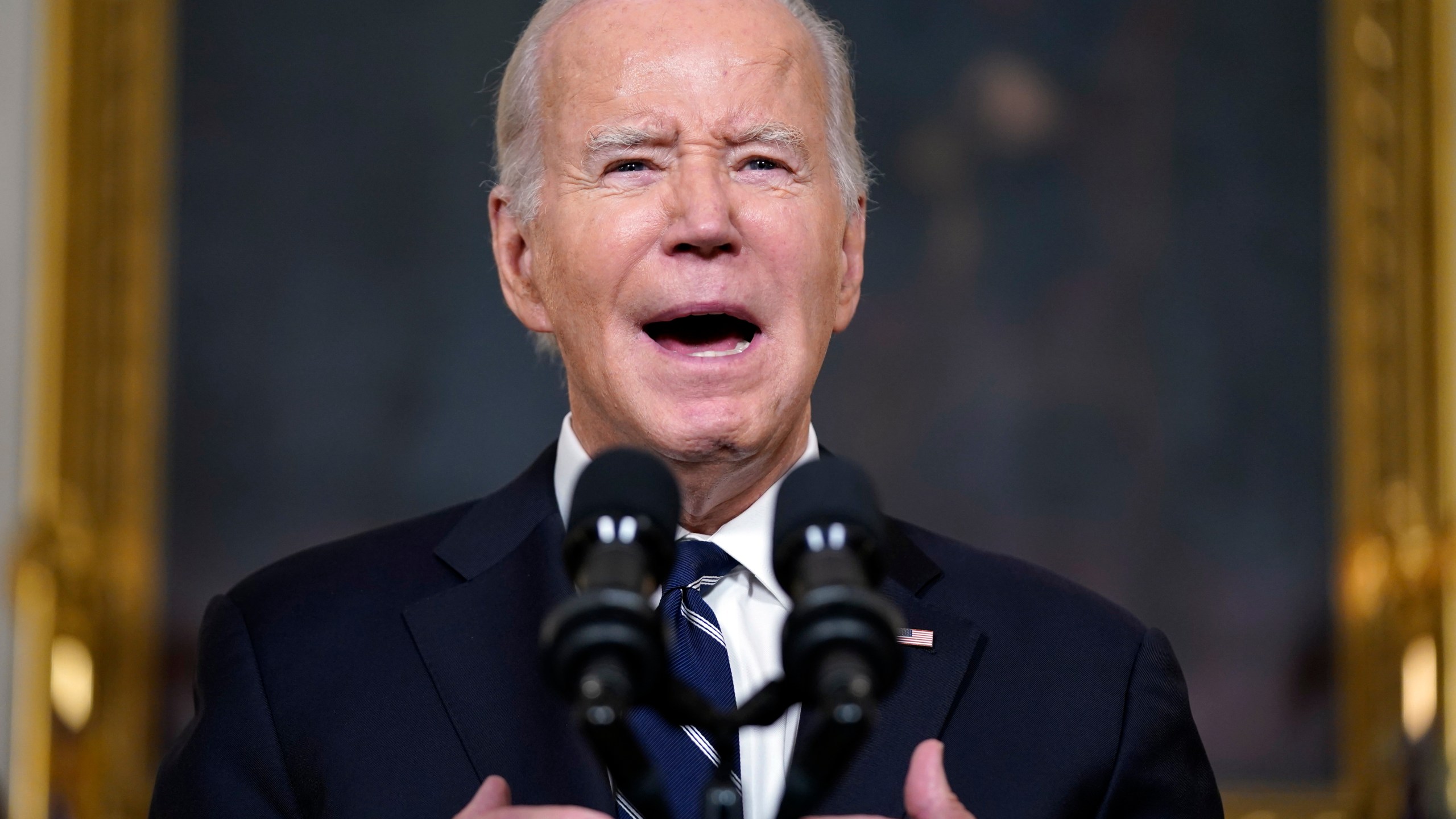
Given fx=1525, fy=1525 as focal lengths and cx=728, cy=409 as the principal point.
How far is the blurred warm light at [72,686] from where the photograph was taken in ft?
12.2

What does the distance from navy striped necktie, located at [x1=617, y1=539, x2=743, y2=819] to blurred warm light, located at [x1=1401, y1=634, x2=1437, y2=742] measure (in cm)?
280

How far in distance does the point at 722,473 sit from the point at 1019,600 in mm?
436

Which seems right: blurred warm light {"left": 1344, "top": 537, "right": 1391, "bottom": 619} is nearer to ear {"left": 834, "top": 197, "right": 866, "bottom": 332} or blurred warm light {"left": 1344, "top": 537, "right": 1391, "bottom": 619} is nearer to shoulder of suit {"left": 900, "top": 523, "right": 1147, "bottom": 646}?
shoulder of suit {"left": 900, "top": 523, "right": 1147, "bottom": 646}

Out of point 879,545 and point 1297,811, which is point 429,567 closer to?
point 879,545

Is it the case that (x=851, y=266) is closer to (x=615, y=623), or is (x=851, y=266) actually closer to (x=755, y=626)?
(x=755, y=626)

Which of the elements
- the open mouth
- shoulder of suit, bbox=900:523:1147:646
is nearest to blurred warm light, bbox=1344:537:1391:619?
shoulder of suit, bbox=900:523:1147:646

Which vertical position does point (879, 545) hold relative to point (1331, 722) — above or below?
above

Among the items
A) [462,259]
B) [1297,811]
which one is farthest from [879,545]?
[1297,811]

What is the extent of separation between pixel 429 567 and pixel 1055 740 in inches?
30.3

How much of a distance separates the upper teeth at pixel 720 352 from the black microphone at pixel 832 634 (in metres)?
0.61

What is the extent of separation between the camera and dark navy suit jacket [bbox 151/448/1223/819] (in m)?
1.64

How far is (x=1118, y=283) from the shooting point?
13.1 feet

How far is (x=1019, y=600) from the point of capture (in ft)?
6.28

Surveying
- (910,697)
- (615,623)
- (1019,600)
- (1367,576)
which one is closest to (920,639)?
(910,697)
